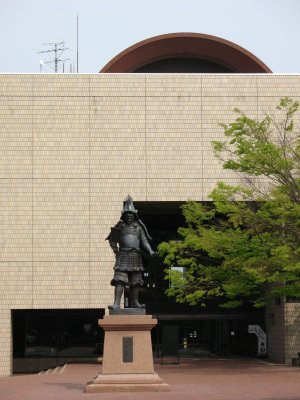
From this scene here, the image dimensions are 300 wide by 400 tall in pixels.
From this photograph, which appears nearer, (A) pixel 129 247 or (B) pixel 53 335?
(A) pixel 129 247

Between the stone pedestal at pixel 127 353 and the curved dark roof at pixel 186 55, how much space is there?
26.7 m

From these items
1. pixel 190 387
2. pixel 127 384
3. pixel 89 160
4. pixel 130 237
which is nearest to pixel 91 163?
pixel 89 160

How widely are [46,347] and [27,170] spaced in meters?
9.39

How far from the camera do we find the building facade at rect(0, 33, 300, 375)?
1622 inches

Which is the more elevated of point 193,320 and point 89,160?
point 89,160

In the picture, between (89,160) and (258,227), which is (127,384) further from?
(89,160)

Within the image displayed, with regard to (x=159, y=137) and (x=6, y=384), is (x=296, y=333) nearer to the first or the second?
(x=159, y=137)

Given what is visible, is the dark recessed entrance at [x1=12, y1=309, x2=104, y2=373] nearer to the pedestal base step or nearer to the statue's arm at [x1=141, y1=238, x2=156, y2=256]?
the statue's arm at [x1=141, y1=238, x2=156, y2=256]

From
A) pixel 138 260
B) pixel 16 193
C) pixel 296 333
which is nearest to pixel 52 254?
pixel 16 193

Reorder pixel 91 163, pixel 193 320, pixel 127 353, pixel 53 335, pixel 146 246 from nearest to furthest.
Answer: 1. pixel 127 353
2. pixel 146 246
3. pixel 91 163
4. pixel 53 335
5. pixel 193 320

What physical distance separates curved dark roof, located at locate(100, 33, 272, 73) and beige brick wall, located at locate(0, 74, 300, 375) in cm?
681

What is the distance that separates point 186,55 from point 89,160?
38.1ft

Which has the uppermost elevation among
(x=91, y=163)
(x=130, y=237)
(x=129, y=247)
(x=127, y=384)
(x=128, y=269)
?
(x=91, y=163)

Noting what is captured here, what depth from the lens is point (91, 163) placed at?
137 feet
